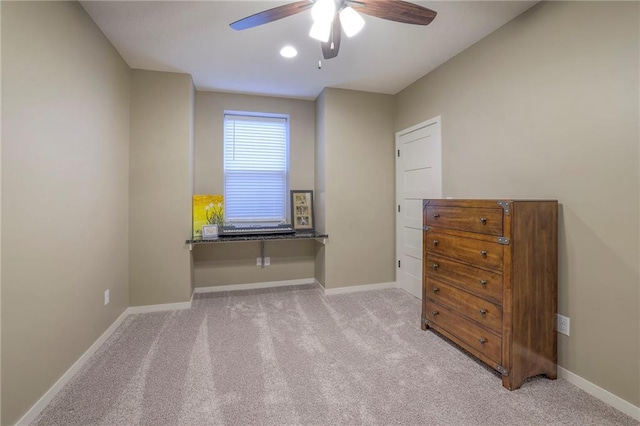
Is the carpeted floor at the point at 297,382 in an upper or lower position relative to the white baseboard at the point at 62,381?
lower

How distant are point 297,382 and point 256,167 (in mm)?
2834

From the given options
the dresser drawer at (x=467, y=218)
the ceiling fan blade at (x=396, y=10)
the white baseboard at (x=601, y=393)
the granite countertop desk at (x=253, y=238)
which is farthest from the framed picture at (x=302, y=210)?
the white baseboard at (x=601, y=393)

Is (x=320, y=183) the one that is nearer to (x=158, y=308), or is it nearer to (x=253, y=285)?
(x=253, y=285)

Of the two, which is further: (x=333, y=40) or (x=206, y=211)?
(x=206, y=211)

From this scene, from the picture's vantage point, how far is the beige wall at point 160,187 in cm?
300

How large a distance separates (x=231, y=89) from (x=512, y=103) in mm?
3089

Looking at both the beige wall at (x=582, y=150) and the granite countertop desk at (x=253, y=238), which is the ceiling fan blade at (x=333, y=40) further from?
the granite countertop desk at (x=253, y=238)

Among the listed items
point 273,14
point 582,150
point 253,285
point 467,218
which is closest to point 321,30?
point 273,14

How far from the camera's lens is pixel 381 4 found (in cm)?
162

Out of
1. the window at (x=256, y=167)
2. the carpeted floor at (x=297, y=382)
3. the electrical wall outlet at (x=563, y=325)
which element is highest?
the window at (x=256, y=167)

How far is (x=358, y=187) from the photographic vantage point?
12.2 ft

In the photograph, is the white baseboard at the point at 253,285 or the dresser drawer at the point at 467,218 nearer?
the dresser drawer at the point at 467,218

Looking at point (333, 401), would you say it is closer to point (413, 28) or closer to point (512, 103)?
point (512, 103)

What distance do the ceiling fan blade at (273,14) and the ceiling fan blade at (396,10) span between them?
0.93 feet
